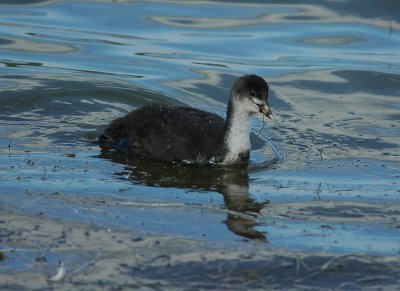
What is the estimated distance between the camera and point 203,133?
12336mm

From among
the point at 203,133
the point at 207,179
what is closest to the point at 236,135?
the point at 203,133

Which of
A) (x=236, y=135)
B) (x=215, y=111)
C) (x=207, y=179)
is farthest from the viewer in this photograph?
(x=215, y=111)

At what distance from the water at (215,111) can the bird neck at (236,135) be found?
0.24m

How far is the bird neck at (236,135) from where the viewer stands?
12.2 meters

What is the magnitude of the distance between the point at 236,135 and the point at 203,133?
40cm

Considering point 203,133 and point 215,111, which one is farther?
point 215,111

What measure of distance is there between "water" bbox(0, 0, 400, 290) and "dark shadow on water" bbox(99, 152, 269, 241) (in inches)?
1.3

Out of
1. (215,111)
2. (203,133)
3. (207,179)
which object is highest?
(203,133)

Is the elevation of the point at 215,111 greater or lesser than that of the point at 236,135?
lesser

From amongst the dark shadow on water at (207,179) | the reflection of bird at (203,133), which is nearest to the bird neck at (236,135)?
the reflection of bird at (203,133)

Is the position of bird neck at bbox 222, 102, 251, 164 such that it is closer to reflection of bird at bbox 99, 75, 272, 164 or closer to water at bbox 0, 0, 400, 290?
reflection of bird at bbox 99, 75, 272, 164

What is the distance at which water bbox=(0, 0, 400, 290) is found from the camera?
9383mm

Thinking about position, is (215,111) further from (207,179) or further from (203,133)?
(207,179)

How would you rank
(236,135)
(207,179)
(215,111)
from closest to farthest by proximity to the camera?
(207,179) < (236,135) < (215,111)
